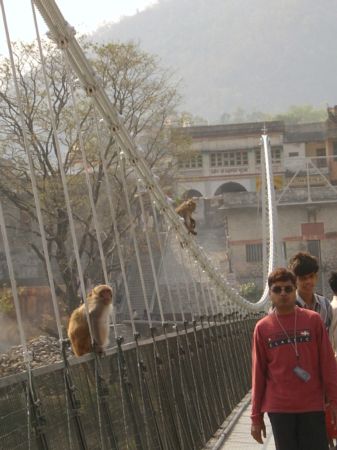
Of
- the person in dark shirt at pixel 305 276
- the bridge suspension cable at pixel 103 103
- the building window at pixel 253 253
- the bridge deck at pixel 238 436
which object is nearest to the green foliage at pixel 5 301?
the bridge suspension cable at pixel 103 103

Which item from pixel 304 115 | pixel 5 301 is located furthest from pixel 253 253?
pixel 304 115

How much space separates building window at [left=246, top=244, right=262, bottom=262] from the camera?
185 ft

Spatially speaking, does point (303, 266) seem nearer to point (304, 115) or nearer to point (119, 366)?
point (119, 366)

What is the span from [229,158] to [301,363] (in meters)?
67.7

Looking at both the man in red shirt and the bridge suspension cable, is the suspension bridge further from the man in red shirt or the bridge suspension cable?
the man in red shirt

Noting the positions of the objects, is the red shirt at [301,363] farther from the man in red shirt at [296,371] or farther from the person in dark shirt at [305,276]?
the person in dark shirt at [305,276]

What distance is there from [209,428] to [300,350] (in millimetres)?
4547

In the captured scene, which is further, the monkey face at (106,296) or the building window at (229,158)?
the building window at (229,158)

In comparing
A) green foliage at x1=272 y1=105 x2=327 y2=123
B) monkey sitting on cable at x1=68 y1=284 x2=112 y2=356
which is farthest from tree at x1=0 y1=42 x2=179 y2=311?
green foliage at x1=272 y1=105 x2=327 y2=123

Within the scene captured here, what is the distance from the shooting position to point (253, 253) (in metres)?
56.7

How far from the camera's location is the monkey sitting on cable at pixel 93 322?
7.91m

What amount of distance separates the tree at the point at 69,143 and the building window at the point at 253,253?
23.7 metres

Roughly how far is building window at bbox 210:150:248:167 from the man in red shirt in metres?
66.5

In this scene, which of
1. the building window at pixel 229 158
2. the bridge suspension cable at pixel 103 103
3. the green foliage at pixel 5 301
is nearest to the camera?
the bridge suspension cable at pixel 103 103
